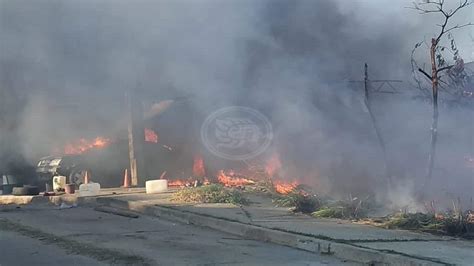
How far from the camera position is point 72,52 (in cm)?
736

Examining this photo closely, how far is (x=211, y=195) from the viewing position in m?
7.10

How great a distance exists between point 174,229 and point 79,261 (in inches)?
64.3

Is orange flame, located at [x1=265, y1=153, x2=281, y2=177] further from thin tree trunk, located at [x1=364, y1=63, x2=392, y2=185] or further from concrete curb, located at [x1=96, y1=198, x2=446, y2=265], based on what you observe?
thin tree trunk, located at [x1=364, y1=63, x2=392, y2=185]

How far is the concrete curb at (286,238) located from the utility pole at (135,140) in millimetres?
2077

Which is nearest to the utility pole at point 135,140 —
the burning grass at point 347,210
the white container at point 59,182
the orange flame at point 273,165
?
the white container at point 59,182

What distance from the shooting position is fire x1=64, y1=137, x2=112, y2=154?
30.6ft

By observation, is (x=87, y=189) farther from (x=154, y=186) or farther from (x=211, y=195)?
(x=211, y=195)

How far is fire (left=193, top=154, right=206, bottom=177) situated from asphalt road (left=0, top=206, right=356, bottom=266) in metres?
2.48

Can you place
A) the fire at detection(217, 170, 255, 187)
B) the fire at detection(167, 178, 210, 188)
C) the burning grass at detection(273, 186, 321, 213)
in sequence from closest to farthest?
the burning grass at detection(273, 186, 321, 213), the fire at detection(217, 170, 255, 187), the fire at detection(167, 178, 210, 188)

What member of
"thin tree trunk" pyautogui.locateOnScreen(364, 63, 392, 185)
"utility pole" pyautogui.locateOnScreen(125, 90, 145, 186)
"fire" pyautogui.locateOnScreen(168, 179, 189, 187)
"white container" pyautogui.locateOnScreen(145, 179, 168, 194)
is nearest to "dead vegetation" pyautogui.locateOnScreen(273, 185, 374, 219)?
"thin tree trunk" pyautogui.locateOnScreen(364, 63, 392, 185)

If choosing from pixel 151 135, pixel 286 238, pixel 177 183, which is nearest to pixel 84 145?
pixel 151 135

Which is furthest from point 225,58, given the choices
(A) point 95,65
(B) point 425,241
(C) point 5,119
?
(C) point 5,119

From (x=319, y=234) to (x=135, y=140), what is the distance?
15.8 ft

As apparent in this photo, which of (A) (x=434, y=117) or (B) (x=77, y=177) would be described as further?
(B) (x=77, y=177)
